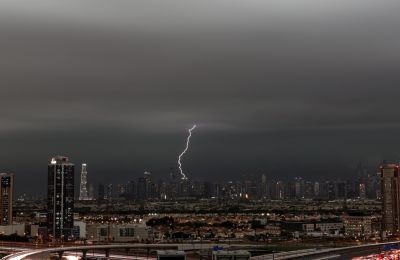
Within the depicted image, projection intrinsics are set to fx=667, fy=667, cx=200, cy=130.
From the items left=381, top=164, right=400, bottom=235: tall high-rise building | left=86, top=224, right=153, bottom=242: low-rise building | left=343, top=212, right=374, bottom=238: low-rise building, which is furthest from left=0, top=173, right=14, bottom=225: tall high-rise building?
left=381, top=164, right=400, bottom=235: tall high-rise building

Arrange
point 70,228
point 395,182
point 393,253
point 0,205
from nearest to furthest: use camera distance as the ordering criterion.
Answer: point 393,253 < point 70,228 < point 0,205 < point 395,182

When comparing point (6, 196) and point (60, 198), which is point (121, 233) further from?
point (6, 196)

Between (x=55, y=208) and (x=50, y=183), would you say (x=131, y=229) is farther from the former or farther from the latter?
(x=50, y=183)

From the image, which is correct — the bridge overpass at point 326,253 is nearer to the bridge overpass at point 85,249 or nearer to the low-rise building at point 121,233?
the bridge overpass at point 85,249

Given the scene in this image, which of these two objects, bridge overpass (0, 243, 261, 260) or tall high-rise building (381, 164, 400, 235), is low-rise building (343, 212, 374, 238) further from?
bridge overpass (0, 243, 261, 260)

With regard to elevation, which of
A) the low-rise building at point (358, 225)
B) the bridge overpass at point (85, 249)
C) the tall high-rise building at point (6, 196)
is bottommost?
the low-rise building at point (358, 225)

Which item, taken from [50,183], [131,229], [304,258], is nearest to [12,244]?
[131,229]

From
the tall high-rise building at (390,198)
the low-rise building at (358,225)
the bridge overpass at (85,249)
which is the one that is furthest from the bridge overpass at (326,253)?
the tall high-rise building at (390,198)
